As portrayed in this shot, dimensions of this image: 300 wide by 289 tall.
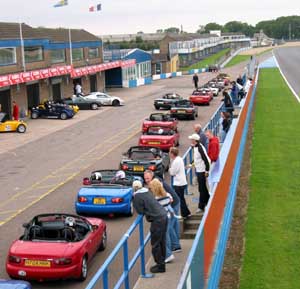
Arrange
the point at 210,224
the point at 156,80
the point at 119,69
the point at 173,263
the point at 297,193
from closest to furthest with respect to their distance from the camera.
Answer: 1. the point at 210,224
2. the point at 173,263
3. the point at 297,193
4. the point at 119,69
5. the point at 156,80

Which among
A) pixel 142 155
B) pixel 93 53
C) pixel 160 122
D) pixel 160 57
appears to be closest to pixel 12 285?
pixel 142 155

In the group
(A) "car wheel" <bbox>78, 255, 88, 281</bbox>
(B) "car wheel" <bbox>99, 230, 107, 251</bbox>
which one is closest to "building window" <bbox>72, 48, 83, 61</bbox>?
(B) "car wheel" <bbox>99, 230, 107, 251</bbox>

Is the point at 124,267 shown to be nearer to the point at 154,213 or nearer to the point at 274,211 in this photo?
the point at 154,213

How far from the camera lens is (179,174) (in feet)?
39.9

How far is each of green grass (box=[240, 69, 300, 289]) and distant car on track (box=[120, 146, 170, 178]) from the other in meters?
2.97

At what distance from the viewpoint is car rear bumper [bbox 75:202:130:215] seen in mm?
14867

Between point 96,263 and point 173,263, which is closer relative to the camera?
point 173,263

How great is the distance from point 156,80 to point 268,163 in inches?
2237

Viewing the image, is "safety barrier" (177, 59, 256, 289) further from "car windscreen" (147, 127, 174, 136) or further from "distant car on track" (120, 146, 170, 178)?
"car windscreen" (147, 127, 174, 136)

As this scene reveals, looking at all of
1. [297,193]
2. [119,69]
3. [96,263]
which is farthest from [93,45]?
[96,263]

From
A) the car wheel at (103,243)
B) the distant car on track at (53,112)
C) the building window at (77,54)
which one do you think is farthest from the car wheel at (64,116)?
the car wheel at (103,243)

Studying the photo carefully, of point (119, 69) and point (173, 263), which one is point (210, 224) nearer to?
point (173, 263)

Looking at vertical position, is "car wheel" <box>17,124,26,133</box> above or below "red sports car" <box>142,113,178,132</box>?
below

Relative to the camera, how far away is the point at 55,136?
31.6m
